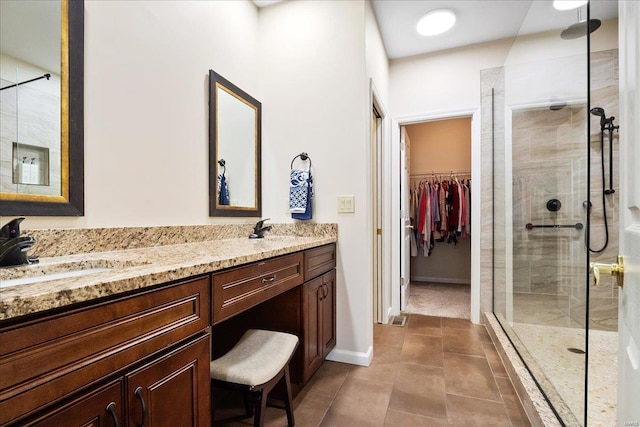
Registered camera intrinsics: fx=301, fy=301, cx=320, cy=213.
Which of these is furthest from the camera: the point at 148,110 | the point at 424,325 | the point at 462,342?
the point at 424,325

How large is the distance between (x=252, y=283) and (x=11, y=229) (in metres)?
0.79

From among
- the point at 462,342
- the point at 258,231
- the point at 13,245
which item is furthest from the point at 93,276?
the point at 462,342

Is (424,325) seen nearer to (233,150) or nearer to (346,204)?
(346,204)

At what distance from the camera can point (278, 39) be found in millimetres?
2373

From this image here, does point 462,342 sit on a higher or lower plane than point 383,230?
lower

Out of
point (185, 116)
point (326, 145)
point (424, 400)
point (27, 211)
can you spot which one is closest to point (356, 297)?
point (424, 400)

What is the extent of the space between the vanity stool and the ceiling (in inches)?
96.6

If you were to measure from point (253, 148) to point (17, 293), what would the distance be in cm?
186

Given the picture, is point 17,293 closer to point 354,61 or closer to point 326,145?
point 326,145

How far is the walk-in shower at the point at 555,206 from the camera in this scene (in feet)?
5.71

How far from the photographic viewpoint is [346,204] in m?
2.16

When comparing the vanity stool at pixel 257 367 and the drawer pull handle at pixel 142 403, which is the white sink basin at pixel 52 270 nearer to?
the drawer pull handle at pixel 142 403

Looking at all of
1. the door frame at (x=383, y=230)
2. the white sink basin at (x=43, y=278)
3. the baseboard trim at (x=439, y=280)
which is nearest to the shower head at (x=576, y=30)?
the door frame at (x=383, y=230)

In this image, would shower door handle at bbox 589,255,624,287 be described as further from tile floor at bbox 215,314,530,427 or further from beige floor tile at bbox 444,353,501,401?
beige floor tile at bbox 444,353,501,401
